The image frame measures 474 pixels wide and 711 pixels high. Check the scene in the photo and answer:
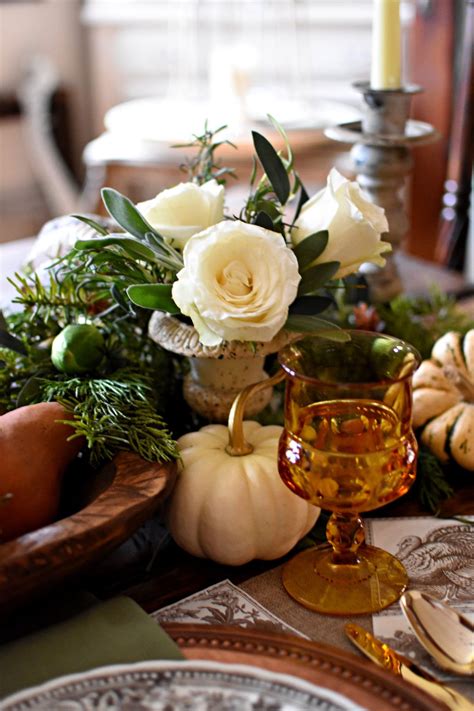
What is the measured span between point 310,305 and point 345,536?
18 centimetres

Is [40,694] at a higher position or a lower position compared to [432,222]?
higher

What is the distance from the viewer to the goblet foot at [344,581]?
632 millimetres

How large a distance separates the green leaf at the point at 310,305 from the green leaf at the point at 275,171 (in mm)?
94

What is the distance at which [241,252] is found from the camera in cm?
64

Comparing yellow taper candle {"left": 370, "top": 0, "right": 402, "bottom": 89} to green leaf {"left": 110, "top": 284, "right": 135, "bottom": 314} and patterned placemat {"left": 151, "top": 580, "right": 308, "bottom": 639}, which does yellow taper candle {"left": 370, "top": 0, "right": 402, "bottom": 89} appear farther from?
patterned placemat {"left": 151, "top": 580, "right": 308, "bottom": 639}

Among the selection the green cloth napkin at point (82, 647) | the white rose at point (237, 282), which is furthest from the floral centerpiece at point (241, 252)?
the green cloth napkin at point (82, 647)

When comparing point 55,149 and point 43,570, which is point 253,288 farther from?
point 55,149

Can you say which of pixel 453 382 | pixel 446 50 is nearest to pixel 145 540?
pixel 453 382

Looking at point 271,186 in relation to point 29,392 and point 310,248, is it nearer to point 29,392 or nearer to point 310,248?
point 310,248

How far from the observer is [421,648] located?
0.59 metres

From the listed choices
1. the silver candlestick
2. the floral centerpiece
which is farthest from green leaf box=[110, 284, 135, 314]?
the silver candlestick

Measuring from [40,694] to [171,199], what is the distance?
0.37 meters

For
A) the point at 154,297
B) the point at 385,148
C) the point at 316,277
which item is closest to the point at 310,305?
the point at 316,277

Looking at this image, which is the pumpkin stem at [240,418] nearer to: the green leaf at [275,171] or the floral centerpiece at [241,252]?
the floral centerpiece at [241,252]
